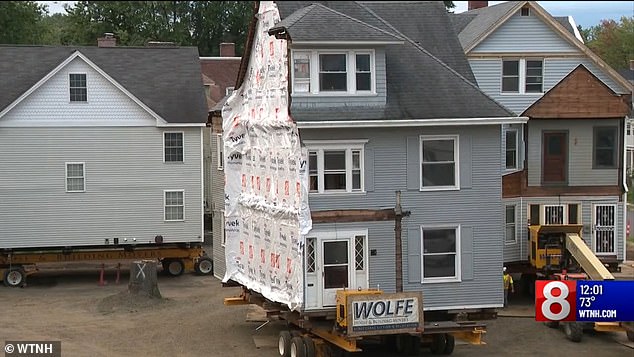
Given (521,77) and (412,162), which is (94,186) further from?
(412,162)

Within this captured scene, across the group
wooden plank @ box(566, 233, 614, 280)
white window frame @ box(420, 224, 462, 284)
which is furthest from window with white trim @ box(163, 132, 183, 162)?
white window frame @ box(420, 224, 462, 284)

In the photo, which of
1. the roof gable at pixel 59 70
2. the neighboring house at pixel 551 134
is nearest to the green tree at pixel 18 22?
the roof gable at pixel 59 70

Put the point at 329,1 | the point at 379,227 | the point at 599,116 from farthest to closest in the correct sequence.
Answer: the point at 599,116 → the point at 329,1 → the point at 379,227

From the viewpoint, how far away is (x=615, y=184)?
34188 mm

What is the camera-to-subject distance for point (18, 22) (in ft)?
216

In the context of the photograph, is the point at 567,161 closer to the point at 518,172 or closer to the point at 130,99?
the point at 518,172

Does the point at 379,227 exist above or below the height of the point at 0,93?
below

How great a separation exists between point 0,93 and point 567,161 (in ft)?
65.4

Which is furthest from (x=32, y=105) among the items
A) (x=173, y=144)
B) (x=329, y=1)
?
(x=329, y=1)

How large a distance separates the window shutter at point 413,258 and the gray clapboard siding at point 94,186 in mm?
15980

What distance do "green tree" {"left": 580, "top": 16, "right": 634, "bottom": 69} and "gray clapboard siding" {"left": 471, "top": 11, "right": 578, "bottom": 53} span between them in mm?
67743

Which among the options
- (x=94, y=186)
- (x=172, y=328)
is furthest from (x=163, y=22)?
(x=172, y=328)

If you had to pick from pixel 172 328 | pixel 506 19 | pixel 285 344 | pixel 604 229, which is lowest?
pixel 172 328

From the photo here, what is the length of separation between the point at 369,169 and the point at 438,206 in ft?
6.19
